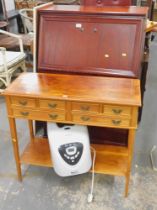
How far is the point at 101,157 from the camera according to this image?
1808 millimetres

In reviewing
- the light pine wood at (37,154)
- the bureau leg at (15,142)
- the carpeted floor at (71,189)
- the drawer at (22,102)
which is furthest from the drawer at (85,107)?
the carpeted floor at (71,189)

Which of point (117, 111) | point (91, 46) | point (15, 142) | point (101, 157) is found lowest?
point (101, 157)

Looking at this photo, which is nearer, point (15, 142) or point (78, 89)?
point (78, 89)

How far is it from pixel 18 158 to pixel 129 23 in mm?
1262

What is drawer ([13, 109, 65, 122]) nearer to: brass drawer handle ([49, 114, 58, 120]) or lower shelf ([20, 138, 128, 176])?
brass drawer handle ([49, 114, 58, 120])

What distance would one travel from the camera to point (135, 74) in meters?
1.79

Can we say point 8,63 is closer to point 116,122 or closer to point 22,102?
point 22,102

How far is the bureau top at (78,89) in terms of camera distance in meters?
1.40

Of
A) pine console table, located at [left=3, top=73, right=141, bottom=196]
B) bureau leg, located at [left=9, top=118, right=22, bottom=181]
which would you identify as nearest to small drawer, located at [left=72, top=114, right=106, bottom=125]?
pine console table, located at [left=3, top=73, right=141, bottom=196]

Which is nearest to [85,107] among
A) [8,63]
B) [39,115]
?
[39,115]

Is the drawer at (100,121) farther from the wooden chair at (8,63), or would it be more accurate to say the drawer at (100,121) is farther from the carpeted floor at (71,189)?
the wooden chair at (8,63)

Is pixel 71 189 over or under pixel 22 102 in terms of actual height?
under

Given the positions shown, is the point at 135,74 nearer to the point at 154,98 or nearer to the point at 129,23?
the point at 129,23

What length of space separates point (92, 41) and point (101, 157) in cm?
88
